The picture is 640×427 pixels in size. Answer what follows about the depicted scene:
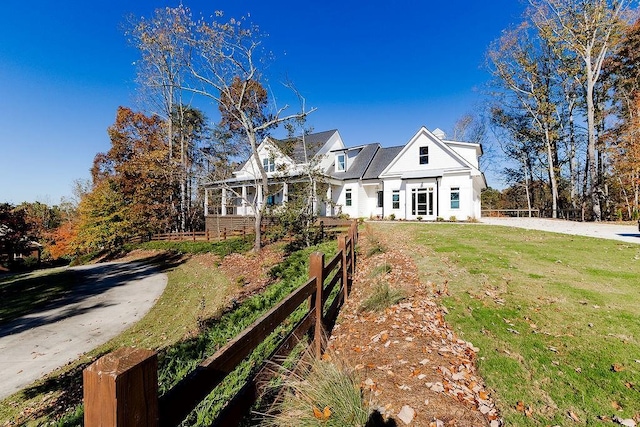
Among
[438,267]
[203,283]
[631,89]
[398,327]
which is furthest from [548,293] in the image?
[631,89]

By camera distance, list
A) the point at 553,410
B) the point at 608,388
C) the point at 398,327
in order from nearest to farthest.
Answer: the point at 553,410 < the point at 608,388 < the point at 398,327

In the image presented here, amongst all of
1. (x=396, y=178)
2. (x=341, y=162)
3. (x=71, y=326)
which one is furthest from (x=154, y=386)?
(x=341, y=162)

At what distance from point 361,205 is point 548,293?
832 inches

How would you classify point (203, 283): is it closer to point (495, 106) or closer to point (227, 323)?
point (227, 323)

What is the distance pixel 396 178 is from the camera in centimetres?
2448

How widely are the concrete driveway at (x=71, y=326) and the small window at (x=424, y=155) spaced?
20.2 m

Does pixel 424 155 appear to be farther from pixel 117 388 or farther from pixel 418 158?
A: pixel 117 388

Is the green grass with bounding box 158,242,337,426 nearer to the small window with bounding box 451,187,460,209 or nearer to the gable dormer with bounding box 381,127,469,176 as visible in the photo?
the small window with bounding box 451,187,460,209

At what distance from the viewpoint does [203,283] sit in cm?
1265

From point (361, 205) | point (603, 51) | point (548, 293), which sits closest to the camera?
point (548, 293)

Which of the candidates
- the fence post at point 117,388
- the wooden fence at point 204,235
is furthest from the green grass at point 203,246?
the fence post at point 117,388

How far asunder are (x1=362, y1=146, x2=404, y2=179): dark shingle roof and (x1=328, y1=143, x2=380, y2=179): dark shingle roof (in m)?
0.40

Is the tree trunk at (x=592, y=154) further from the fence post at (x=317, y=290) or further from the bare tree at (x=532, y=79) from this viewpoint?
the fence post at (x=317, y=290)

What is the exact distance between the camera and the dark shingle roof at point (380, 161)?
26.3 m
